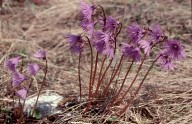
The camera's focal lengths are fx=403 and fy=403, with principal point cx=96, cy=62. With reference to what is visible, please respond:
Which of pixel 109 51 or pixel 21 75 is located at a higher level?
pixel 109 51

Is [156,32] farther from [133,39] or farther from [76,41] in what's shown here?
[76,41]

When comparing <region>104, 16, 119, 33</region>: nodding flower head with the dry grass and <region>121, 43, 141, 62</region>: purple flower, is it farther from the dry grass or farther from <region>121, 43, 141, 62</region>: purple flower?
A: the dry grass

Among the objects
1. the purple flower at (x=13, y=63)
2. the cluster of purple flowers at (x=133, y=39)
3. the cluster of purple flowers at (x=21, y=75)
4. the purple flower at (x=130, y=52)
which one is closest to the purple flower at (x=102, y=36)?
the cluster of purple flowers at (x=133, y=39)

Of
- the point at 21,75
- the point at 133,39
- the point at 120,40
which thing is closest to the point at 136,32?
the point at 133,39

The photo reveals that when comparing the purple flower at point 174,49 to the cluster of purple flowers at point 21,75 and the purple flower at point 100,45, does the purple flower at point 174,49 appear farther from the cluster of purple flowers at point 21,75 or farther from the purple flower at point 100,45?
the cluster of purple flowers at point 21,75

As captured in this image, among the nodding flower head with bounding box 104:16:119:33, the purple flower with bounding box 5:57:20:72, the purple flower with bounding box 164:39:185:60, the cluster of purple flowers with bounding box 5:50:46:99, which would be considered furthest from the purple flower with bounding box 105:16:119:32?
the purple flower with bounding box 5:57:20:72
